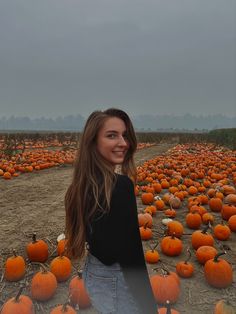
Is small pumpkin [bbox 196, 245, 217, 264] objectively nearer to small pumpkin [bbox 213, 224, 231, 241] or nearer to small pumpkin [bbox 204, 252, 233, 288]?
small pumpkin [bbox 204, 252, 233, 288]

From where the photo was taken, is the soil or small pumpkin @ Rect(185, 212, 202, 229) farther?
small pumpkin @ Rect(185, 212, 202, 229)

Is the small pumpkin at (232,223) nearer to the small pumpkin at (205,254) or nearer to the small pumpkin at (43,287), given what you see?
the small pumpkin at (205,254)

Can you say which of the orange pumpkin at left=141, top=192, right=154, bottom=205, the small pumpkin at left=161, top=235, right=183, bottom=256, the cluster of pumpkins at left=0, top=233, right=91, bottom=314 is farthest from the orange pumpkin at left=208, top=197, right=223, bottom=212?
the cluster of pumpkins at left=0, top=233, right=91, bottom=314

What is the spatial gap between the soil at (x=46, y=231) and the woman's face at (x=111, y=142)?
175 cm

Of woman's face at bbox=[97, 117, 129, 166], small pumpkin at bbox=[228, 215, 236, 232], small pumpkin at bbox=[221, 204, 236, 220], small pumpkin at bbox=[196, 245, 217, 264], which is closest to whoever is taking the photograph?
woman's face at bbox=[97, 117, 129, 166]

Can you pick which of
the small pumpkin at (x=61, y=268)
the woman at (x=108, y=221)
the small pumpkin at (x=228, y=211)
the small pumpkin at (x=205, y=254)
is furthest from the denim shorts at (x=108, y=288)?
the small pumpkin at (x=228, y=211)

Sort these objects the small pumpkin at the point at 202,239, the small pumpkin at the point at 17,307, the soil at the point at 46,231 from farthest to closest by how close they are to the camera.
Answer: the small pumpkin at the point at 202,239, the soil at the point at 46,231, the small pumpkin at the point at 17,307

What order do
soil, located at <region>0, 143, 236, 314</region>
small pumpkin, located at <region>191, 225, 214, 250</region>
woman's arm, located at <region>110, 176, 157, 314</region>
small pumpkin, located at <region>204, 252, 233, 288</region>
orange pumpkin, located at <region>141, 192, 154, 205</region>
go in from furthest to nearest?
1. orange pumpkin, located at <region>141, 192, 154, 205</region>
2. small pumpkin, located at <region>191, 225, 214, 250</region>
3. small pumpkin, located at <region>204, 252, 233, 288</region>
4. soil, located at <region>0, 143, 236, 314</region>
5. woman's arm, located at <region>110, 176, 157, 314</region>

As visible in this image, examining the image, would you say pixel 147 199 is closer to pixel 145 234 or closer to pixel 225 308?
pixel 145 234

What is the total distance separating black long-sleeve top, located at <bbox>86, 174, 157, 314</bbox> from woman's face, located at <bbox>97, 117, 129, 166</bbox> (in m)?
0.34

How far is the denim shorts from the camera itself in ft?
7.30

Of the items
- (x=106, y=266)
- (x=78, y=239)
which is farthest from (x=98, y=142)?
(x=106, y=266)

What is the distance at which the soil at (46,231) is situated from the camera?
330 cm

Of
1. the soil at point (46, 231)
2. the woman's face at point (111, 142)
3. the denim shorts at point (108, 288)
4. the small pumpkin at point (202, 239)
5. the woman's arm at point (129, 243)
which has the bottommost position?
the soil at point (46, 231)
